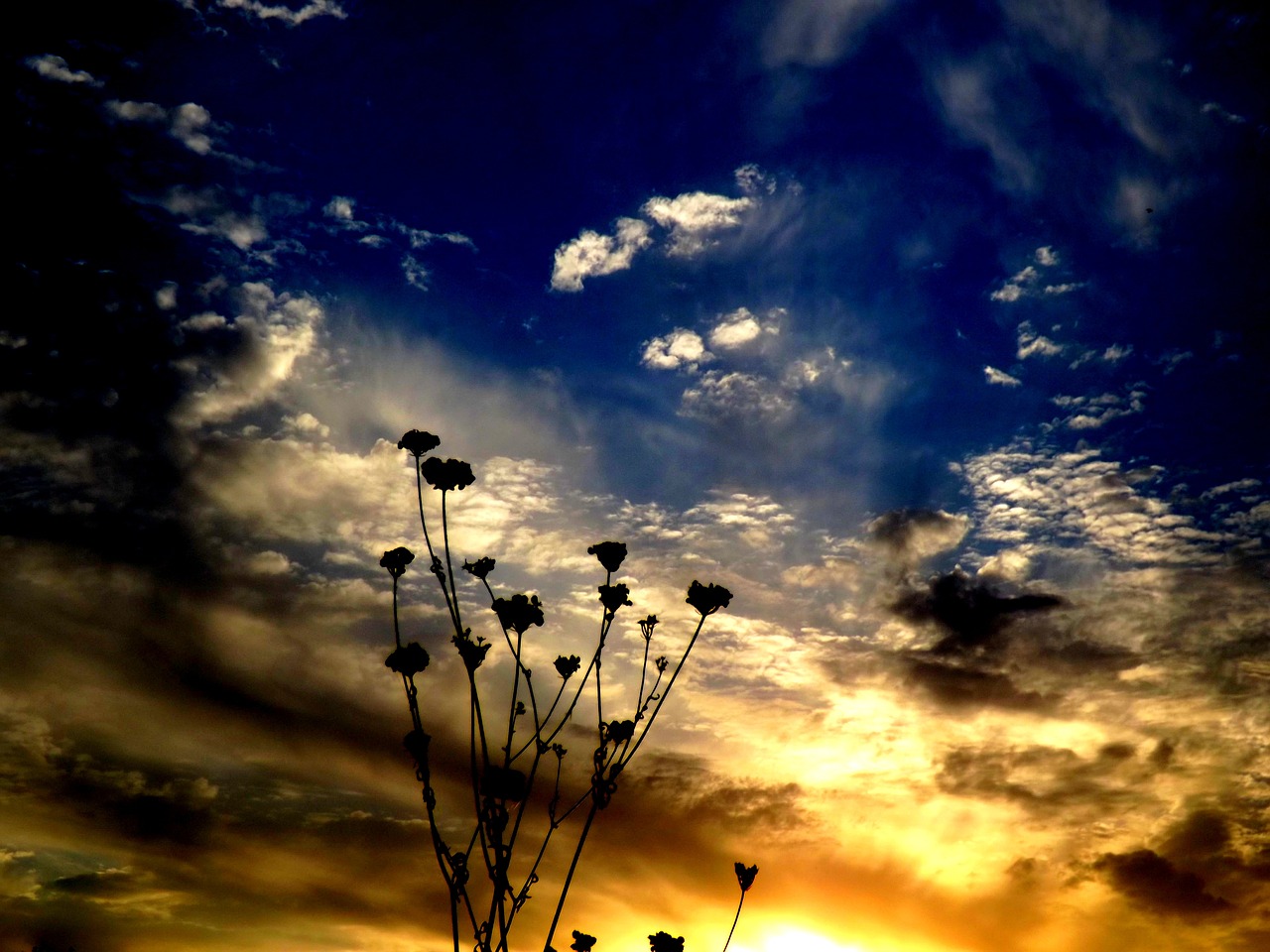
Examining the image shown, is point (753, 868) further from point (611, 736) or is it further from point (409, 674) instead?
point (409, 674)

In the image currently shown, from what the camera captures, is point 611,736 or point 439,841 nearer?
point 439,841

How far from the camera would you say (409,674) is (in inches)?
296

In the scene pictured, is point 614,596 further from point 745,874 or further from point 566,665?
point 745,874

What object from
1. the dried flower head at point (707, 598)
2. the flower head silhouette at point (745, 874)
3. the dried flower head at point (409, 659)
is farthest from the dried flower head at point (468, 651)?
the flower head silhouette at point (745, 874)

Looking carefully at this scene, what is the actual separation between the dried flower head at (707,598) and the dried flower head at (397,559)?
392cm

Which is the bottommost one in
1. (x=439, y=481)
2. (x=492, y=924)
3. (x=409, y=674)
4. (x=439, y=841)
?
(x=492, y=924)

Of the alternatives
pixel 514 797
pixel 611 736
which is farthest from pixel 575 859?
pixel 611 736

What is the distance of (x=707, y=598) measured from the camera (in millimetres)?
10305

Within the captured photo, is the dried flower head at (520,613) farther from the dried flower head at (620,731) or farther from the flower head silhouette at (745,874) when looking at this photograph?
the flower head silhouette at (745,874)

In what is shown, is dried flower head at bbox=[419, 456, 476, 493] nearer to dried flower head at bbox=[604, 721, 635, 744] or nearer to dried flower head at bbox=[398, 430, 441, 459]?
dried flower head at bbox=[398, 430, 441, 459]

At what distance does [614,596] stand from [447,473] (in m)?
2.67

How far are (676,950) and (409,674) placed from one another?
645 cm

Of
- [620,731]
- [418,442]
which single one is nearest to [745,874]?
[620,731]

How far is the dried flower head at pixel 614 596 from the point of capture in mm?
9445
